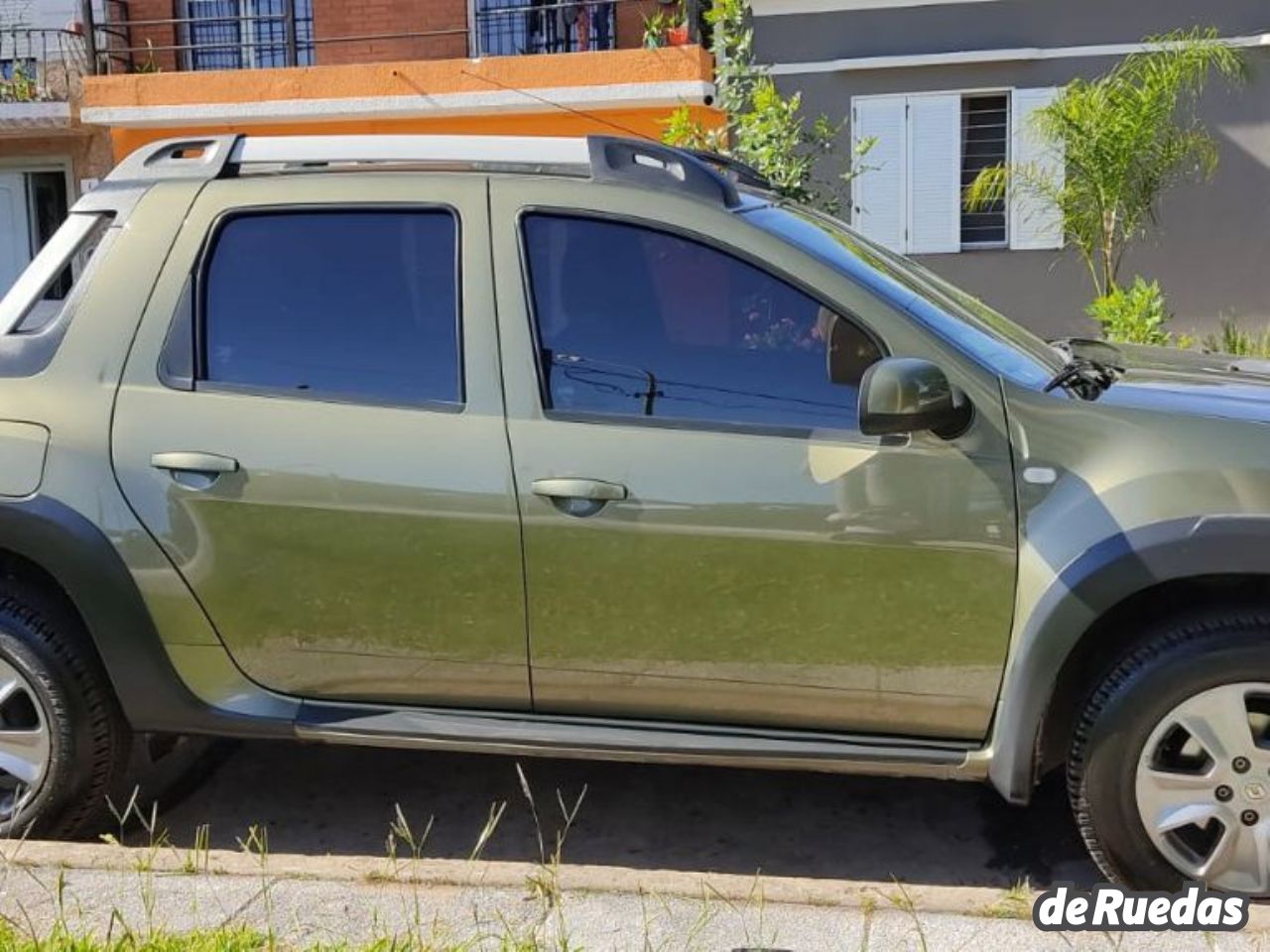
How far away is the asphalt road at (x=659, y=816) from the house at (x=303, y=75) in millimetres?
7915

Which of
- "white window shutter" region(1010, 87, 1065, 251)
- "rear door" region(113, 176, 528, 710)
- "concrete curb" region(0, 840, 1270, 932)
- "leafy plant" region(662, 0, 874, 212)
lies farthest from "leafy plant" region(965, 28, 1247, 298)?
"concrete curb" region(0, 840, 1270, 932)

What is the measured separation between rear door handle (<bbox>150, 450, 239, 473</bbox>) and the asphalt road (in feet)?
3.87

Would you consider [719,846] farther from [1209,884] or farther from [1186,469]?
[1186,469]

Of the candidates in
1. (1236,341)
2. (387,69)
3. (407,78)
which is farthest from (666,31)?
(1236,341)

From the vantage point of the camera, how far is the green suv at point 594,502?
298 cm

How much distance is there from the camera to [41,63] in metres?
13.3

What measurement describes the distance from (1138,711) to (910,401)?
2.91 ft

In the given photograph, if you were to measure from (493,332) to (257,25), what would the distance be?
12099mm

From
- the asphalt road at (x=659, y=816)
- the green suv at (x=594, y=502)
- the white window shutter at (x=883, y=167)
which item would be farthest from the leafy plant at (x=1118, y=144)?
the asphalt road at (x=659, y=816)

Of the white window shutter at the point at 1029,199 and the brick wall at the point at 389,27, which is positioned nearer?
the white window shutter at the point at 1029,199

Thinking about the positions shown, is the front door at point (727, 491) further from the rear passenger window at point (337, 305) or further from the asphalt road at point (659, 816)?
the asphalt road at point (659, 816)

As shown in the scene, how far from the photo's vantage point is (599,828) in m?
3.79

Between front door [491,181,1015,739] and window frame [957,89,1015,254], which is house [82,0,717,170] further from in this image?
front door [491,181,1015,739]

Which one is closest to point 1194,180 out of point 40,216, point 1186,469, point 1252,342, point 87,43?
point 1252,342
